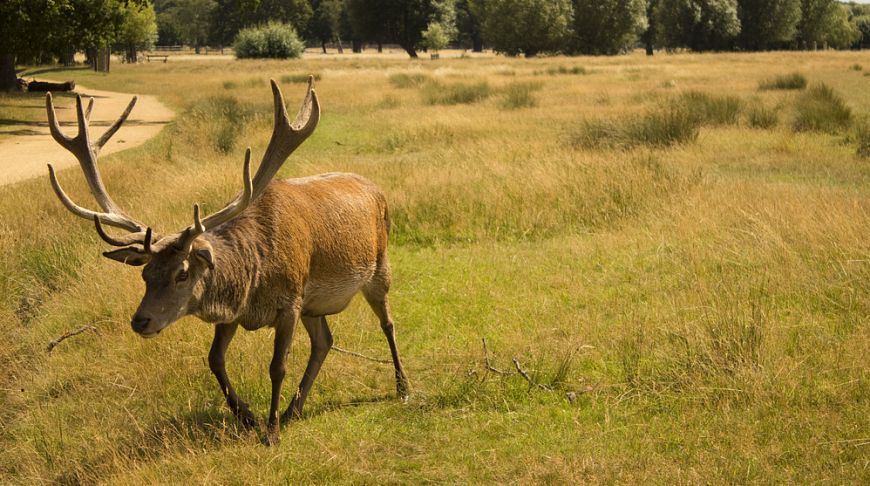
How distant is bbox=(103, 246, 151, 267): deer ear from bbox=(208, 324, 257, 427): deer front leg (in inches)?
28.6

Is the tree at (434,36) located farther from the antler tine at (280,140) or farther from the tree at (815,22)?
the antler tine at (280,140)

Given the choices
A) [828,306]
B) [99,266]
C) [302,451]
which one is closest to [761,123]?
[828,306]

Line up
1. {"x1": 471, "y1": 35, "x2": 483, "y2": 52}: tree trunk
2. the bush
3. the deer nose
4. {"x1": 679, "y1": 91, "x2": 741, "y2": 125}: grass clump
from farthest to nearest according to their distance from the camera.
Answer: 1. {"x1": 471, "y1": 35, "x2": 483, "y2": 52}: tree trunk
2. the bush
3. {"x1": 679, "y1": 91, "x2": 741, "y2": 125}: grass clump
4. the deer nose

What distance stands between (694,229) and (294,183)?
16.9ft

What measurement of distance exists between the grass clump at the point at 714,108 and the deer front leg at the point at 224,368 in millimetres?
14711

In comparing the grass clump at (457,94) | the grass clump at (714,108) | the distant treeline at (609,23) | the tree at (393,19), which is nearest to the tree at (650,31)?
the distant treeline at (609,23)

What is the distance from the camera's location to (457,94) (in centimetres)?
2712

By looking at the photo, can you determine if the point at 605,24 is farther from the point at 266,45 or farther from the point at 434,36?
the point at 266,45

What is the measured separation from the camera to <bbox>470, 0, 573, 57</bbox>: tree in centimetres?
7725

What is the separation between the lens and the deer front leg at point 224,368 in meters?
4.98

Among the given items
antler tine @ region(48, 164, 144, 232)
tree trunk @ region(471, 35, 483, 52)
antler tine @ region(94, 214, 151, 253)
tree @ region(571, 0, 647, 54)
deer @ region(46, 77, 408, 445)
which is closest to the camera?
antler tine @ region(94, 214, 151, 253)

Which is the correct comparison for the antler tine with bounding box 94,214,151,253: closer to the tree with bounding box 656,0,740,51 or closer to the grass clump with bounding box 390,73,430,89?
the grass clump with bounding box 390,73,430,89

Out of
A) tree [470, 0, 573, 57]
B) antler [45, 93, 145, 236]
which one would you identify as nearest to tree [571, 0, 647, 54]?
tree [470, 0, 573, 57]

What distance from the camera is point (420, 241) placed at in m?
10.2
